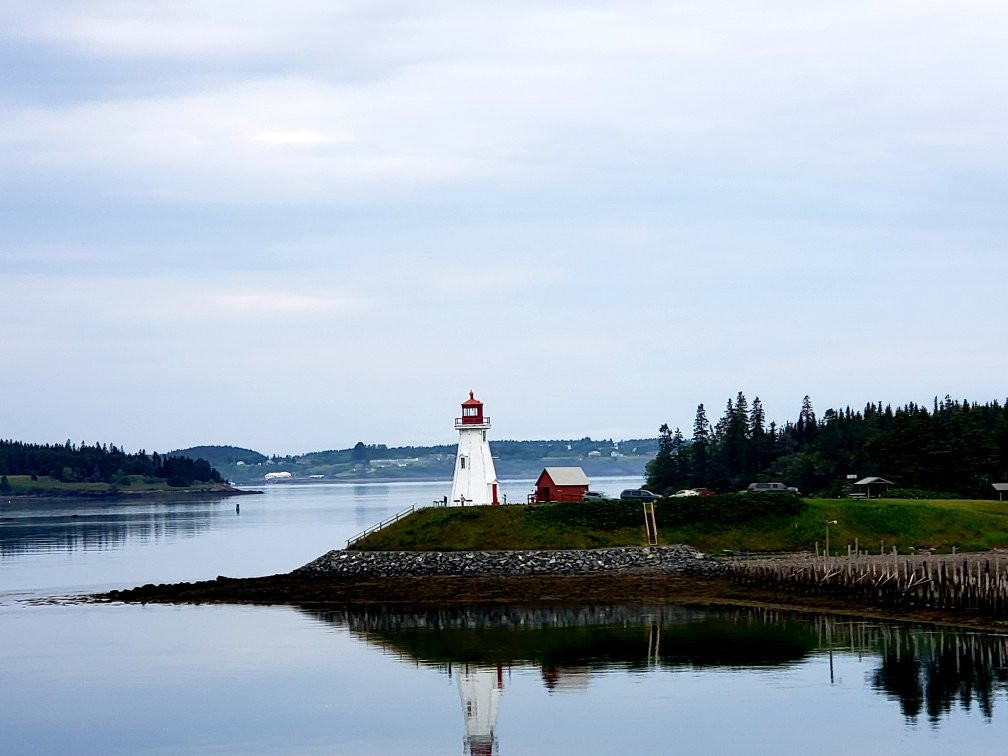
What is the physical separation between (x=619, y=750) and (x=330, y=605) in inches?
1354

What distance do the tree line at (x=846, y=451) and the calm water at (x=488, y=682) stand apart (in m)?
42.3

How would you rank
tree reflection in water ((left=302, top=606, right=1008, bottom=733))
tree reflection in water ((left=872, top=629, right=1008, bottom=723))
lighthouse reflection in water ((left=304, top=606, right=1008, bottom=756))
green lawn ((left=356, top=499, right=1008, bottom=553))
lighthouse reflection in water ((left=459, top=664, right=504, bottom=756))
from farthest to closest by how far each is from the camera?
green lawn ((left=356, top=499, right=1008, bottom=553)) < tree reflection in water ((left=302, top=606, right=1008, bottom=733)) < tree reflection in water ((left=872, top=629, right=1008, bottom=723)) < lighthouse reflection in water ((left=304, top=606, right=1008, bottom=756)) < lighthouse reflection in water ((left=459, top=664, right=504, bottom=756))

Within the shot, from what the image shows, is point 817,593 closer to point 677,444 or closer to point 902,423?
point 902,423

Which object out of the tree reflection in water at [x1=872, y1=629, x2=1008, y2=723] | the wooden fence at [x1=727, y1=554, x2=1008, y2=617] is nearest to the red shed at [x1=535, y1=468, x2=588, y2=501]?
the wooden fence at [x1=727, y1=554, x2=1008, y2=617]

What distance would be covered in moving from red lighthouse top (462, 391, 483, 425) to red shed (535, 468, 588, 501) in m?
6.64

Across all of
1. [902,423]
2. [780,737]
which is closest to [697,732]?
[780,737]

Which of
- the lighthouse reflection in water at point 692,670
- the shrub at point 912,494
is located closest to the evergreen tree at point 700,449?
the shrub at point 912,494

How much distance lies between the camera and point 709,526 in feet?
273

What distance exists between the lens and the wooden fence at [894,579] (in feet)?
190

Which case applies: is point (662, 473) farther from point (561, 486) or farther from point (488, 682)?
point (488, 682)

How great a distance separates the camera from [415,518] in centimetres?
8375

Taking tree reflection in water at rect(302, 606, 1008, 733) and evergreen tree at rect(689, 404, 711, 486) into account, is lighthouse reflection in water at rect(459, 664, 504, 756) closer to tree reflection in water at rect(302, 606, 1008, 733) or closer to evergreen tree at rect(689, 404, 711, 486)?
tree reflection in water at rect(302, 606, 1008, 733)

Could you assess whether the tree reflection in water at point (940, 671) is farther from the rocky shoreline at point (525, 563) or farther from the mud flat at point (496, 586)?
A: the rocky shoreline at point (525, 563)

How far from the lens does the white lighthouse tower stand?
8644 centimetres
